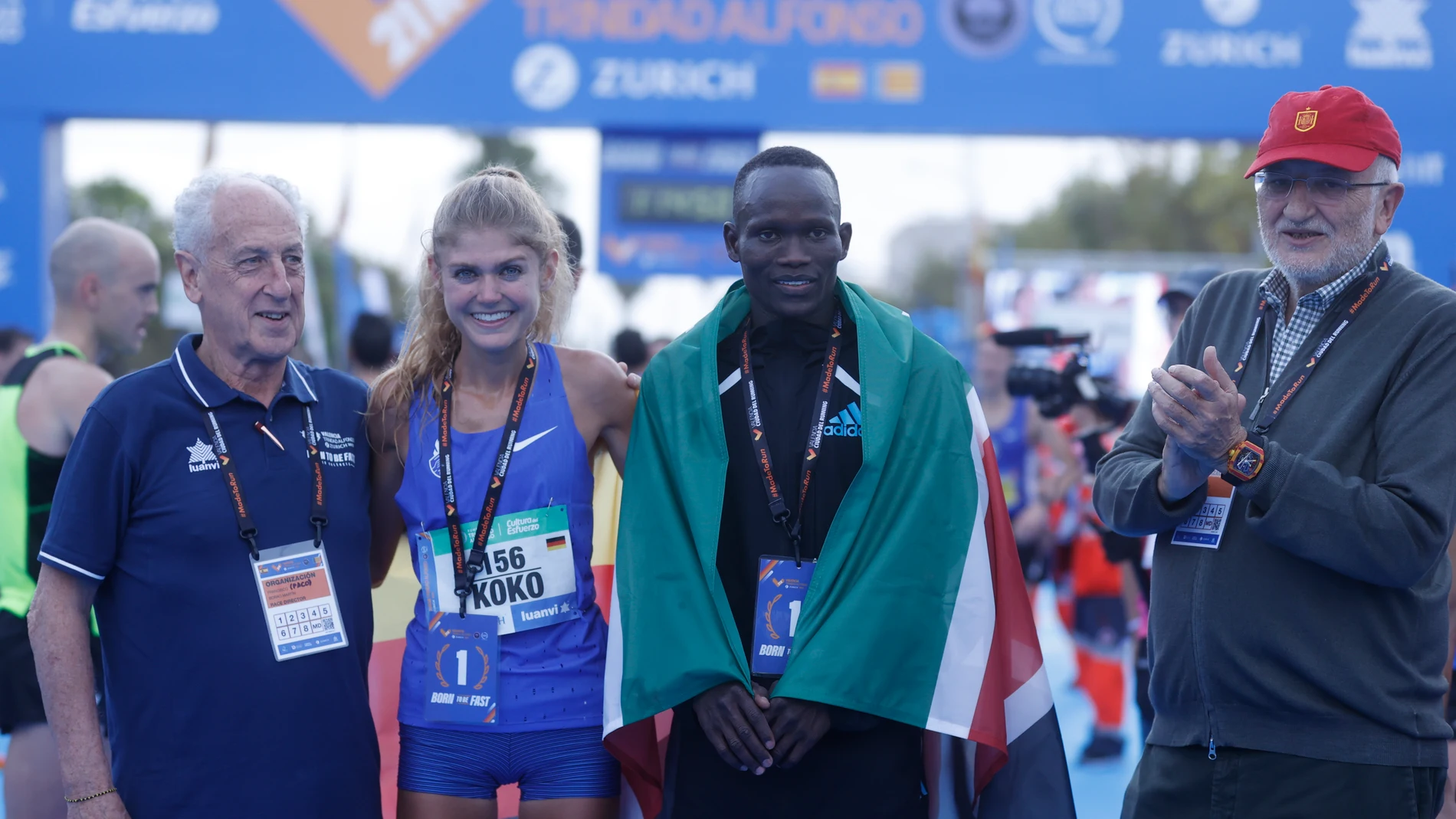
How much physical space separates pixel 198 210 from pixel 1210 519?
2.15 metres

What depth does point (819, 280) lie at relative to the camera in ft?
8.29

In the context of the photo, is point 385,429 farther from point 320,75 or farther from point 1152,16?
point 1152,16

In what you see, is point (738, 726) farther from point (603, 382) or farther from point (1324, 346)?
point (1324, 346)

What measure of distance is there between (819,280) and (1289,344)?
3.14 feet

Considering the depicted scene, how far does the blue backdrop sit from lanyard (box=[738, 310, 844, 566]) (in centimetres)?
647

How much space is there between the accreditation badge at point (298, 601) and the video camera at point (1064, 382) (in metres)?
2.89

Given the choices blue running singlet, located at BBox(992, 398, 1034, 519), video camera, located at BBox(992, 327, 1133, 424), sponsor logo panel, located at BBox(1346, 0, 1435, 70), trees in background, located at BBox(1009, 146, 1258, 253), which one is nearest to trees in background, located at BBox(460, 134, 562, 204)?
trees in background, located at BBox(1009, 146, 1258, 253)

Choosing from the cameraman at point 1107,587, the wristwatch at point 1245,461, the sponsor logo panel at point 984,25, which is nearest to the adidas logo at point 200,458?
the wristwatch at point 1245,461

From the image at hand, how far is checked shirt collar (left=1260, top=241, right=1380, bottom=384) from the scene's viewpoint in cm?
245

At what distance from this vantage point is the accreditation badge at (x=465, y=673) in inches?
99.0

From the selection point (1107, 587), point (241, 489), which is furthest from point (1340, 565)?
point (1107, 587)

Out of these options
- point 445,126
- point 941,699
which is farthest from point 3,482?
point 445,126

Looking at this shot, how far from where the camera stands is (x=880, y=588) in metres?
2.38

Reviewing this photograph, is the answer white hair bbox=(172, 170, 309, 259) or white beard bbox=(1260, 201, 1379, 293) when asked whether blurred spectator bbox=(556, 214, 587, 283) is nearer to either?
white hair bbox=(172, 170, 309, 259)
